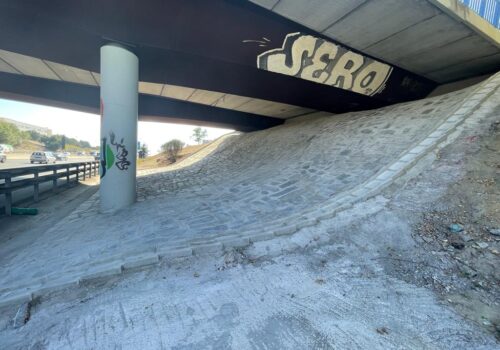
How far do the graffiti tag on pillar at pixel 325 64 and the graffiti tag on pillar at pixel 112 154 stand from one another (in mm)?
4550

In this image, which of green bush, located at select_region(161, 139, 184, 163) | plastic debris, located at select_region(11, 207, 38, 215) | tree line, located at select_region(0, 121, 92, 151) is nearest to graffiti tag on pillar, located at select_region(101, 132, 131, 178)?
plastic debris, located at select_region(11, 207, 38, 215)

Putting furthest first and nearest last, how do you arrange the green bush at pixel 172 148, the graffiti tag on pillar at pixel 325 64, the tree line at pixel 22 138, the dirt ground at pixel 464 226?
the tree line at pixel 22 138 < the green bush at pixel 172 148 < the graffiti tag on pillar at pixel 325 64 < the dirt ground at pixel 464 226

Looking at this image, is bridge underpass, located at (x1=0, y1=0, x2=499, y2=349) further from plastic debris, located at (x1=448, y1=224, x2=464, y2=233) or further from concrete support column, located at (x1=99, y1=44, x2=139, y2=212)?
plastic debris, located at (x1=448, y1=224, x2=464, y2=233)

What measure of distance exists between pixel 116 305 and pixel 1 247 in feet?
12.2

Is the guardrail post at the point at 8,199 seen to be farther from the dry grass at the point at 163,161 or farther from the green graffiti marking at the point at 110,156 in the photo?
the dry grass at the point at 163,161

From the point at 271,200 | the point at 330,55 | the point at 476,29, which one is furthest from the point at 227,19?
the point at 476,29

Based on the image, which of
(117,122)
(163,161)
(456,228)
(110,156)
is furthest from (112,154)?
(163,161)

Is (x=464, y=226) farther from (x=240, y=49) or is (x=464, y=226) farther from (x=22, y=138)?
(x=22, y=138)

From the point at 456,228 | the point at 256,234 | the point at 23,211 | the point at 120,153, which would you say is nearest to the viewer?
the point at 456,228

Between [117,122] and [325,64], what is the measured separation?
653cm

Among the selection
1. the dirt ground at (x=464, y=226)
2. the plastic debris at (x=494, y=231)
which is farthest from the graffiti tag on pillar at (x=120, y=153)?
the plastic debris at (x=494, y=231)

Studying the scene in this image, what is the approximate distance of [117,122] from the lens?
581 centimetres

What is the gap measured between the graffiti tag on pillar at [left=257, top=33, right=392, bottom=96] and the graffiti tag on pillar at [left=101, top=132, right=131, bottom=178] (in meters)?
4.55

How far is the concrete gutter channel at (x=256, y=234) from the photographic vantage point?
2.61 m
